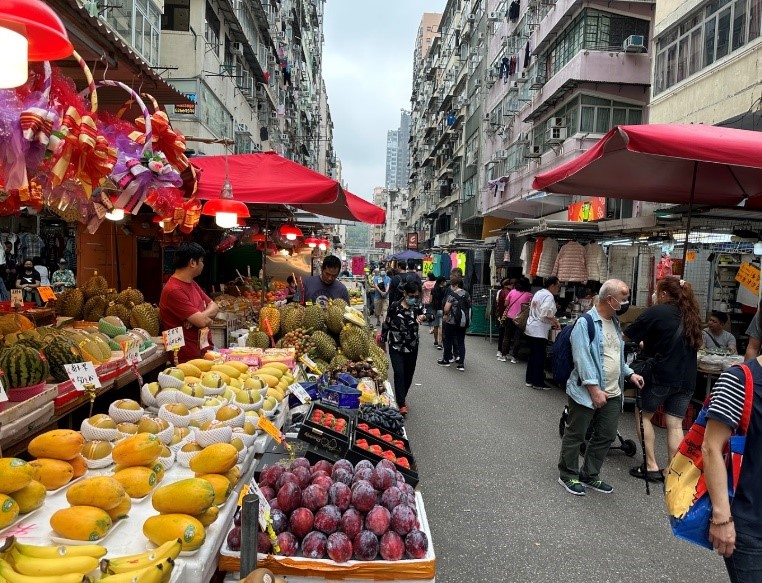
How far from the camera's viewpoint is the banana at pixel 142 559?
1.70 meters

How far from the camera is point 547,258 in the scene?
1203 cm

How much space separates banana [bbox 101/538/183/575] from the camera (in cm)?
170

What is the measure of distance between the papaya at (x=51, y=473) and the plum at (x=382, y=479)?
141 centimetres

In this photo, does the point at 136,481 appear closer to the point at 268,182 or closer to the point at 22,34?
the point at 22,34

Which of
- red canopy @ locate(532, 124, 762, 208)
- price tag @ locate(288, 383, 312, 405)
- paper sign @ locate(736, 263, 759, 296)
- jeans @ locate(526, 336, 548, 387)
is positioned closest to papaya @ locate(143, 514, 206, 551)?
price tag @ locate(288, 383, 312, 405)

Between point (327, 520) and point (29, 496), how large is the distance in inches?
47.6

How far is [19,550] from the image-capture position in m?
1.75

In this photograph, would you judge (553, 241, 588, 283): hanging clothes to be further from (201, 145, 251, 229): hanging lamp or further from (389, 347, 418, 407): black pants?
(201, 145, 251, 229): hanging lamp

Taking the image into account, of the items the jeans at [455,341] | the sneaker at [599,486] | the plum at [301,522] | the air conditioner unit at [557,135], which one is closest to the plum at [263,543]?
the plum at [301,522]

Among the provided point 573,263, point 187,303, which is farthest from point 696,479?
point 573,263

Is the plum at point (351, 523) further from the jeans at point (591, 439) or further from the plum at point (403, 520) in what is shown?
the jeans at point (591, 439)

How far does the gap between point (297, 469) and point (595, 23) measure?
20826 millimetres

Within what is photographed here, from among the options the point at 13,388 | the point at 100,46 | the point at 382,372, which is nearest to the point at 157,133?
the point at 100,46

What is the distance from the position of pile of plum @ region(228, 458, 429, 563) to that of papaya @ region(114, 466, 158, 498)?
0.44m
